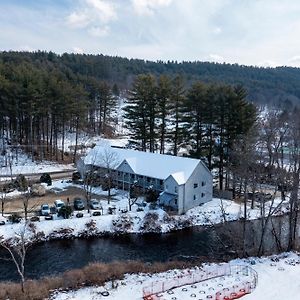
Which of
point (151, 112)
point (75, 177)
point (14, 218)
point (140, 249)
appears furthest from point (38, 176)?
point (140, 249)

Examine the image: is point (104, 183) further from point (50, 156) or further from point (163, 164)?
point (50, 156)

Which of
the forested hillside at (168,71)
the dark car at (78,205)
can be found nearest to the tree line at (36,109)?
the dark car at (78,205)

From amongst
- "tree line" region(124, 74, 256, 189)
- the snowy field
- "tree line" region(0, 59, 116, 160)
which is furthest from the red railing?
"tree line" region(0, 59, 116, 160)

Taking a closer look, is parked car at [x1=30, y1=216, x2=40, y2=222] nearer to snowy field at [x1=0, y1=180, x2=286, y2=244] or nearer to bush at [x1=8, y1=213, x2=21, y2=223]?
snowy field at [x1=0, y1=180, x2=286, y2=244]

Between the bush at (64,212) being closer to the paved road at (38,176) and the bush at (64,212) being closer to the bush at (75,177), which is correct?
the bush at (75,177)

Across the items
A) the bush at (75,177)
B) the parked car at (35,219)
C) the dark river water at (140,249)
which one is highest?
the bush at (75,177)

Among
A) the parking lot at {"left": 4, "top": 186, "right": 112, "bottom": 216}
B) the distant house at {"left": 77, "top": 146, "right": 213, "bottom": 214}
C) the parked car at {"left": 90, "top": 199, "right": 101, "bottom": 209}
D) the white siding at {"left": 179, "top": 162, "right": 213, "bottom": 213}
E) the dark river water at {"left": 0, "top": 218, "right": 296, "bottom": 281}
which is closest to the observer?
the dark river water at {"left": 0, "top": 218, "right": 296, "bottom": 281}

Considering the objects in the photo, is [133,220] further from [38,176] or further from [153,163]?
[38,176]
